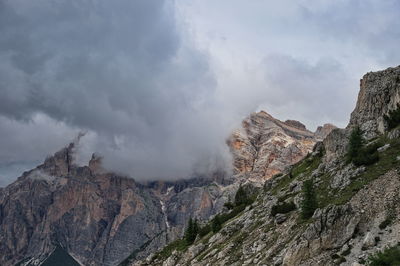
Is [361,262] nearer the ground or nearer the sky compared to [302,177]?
nearer the ground

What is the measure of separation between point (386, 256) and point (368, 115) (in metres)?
87.1

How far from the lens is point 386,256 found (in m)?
46.2

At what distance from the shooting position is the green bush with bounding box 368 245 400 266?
4511 centimetres

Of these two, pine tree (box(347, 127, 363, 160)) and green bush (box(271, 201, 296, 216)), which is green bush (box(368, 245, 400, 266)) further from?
pine tree (box(347, 127, 363, 160))

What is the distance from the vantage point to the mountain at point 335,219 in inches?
2152

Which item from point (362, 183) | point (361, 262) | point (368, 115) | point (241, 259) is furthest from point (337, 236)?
point (368, 115)

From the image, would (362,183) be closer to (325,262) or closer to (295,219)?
(295,219)

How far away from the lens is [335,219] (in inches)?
2352

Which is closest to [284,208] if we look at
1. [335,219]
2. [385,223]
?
[335,219]

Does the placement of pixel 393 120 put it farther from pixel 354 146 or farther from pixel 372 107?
pixel 372 107

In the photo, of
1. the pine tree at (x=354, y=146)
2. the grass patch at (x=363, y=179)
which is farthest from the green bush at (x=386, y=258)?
the pine tree at (x=354, y=146)

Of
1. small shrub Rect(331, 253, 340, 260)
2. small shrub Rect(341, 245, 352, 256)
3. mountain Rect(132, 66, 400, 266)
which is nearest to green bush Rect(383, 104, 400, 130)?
mountain Rect(132, 66, 400, 266)

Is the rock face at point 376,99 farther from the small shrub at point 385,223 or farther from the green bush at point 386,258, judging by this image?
the green bush at point 386,258

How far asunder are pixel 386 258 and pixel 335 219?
14.3 metres
